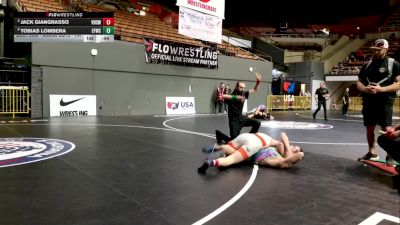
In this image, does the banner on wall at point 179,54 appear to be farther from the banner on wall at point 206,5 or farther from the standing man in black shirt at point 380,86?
the standing man in black shirt at point 380,86

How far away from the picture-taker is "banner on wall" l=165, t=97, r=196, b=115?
59.7 ft

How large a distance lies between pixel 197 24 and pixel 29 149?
23.8ft

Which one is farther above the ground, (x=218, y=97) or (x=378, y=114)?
(x=218, y=97)

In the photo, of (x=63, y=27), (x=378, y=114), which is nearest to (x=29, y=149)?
(x=378, y=114)

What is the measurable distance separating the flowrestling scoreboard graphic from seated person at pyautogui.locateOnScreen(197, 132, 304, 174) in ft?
37.2

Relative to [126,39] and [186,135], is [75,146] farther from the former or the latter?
[126,39]

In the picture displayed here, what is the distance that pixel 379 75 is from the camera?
5184mm

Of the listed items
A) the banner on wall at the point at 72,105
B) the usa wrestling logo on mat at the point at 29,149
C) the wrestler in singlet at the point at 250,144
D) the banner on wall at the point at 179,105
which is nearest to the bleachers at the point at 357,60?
the banner on wall at the point at 179,105

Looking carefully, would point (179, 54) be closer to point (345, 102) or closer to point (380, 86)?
point (345, 102)

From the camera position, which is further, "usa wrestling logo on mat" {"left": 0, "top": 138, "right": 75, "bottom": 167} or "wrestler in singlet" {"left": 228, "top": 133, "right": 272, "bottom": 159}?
"usa wrestling logo on mat" {"left": 0, "top": 138, "right": 75, "bottom": 167}

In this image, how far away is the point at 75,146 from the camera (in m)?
6.55

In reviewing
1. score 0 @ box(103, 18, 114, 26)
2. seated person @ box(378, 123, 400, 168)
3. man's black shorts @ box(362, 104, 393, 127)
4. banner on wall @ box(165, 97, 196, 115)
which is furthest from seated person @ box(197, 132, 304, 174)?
banner on wall @ box(165, 97, 196, 115)

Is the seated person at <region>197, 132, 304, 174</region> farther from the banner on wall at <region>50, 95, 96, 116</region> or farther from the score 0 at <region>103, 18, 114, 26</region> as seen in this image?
the score 0 at <region>103, 18, 114, 26</region>

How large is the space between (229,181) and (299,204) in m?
1.06
